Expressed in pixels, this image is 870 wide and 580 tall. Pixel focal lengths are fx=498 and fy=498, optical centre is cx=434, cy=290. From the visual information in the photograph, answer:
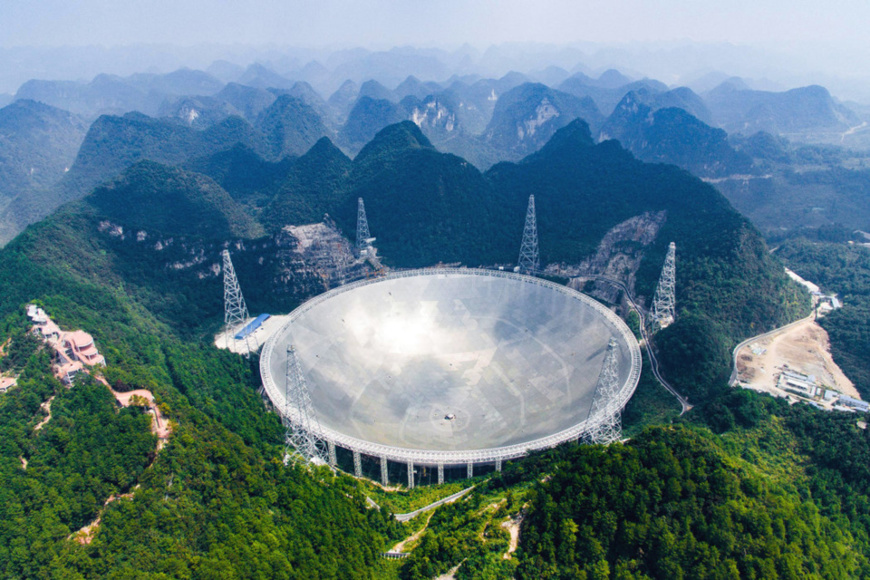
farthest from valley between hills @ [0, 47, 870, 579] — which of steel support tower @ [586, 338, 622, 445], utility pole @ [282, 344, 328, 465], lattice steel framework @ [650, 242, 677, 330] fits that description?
lattice steel framework @ [650, 242, 677, 330]

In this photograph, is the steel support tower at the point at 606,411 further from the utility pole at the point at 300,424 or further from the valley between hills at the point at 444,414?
the utility pole at the point at 300,424

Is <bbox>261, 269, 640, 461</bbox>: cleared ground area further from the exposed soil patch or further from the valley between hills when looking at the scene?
the exposed soil patch

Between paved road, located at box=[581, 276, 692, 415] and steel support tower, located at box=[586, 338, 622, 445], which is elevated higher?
steel support tower, located at box=[586, 338, 622, 445]

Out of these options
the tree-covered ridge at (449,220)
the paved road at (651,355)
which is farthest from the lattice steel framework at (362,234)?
the paved road at (651,355)

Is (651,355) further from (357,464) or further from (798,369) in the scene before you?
(357,464)

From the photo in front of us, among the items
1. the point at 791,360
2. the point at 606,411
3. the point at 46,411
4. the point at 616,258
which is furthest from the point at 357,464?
the point at 616,258

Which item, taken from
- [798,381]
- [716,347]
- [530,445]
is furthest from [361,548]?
[798,381]
